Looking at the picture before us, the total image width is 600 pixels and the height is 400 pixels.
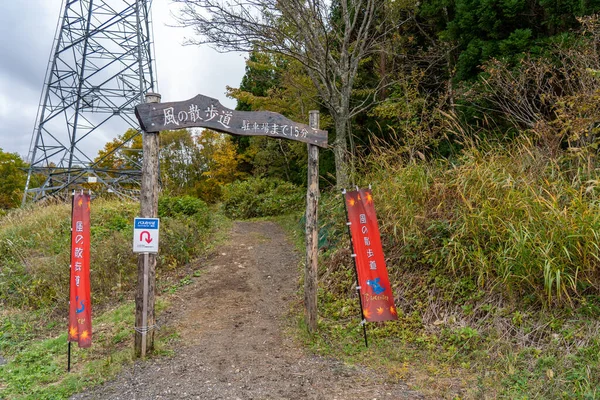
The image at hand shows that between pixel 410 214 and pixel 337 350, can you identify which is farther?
pixel 410 214

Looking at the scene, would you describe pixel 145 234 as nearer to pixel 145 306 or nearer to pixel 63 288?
pixel 145 306

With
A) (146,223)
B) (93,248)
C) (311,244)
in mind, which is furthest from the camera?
(93,248)

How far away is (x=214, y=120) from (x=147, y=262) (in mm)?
1612

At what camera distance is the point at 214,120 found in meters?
3.94

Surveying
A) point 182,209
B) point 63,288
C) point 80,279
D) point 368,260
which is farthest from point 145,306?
point 182,209

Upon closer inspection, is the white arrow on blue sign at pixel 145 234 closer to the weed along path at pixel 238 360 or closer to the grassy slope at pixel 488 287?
the weed along path at pixel 238 360

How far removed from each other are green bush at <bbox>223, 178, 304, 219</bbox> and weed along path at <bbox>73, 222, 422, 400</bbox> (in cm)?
645

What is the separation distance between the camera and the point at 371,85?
10.5 metres

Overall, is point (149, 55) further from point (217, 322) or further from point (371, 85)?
point (217, 322)

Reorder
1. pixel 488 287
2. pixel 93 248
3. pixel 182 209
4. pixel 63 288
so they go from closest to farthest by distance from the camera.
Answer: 1. pixel 488 287
2. pixel 63 288
3. pixel 93 248
4. pixel 182 209

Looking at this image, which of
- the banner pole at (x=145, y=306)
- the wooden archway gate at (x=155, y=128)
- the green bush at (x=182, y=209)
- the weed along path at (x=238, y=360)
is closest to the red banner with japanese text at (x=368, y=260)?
the weed along path at (x=238, y=360)

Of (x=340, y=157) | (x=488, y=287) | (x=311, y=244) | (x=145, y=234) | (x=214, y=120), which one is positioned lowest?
(x=488, y=287)

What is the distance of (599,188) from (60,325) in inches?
276

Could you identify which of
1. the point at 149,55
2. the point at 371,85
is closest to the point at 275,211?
the point at 371,85
